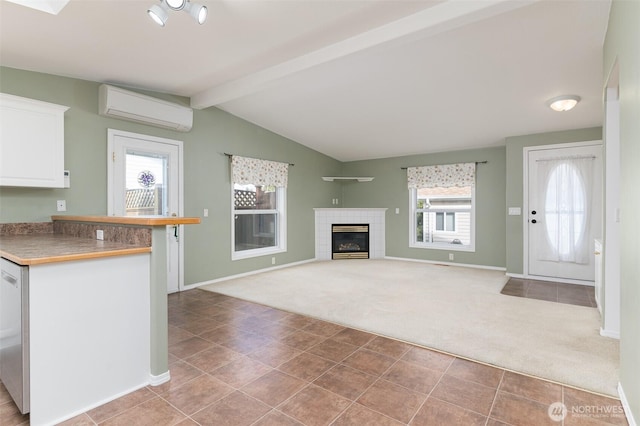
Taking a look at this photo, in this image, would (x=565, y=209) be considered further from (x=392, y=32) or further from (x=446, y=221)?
(x=392, y=32)

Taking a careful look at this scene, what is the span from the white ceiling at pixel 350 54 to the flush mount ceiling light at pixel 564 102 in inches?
3.9

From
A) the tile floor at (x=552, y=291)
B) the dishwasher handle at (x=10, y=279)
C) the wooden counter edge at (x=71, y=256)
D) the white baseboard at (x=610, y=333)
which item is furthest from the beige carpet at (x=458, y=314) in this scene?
the dishwasher handle at (x=10, y=279)

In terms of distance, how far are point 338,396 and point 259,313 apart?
1.69 metres

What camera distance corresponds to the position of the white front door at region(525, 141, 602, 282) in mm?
4766

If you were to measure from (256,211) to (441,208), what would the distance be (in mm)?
3579

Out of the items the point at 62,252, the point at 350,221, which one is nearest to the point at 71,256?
the point at 62,252

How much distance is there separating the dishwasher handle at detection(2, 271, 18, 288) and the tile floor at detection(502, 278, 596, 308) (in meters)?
4.76

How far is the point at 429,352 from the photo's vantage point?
2596 millimetres

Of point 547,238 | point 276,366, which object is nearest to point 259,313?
point 276,366

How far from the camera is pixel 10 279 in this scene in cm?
187

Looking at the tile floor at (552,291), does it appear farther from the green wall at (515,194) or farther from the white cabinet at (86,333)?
the white cabinet at (86,333)

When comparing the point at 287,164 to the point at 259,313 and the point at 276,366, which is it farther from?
the point at 276,366

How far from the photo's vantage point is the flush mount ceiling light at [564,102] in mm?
3813

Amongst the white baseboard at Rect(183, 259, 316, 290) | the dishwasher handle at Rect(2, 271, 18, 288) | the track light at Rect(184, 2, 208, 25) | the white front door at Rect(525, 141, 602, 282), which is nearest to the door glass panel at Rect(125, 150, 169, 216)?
the white baseboard at Rect(183, 259, 316, 290)
